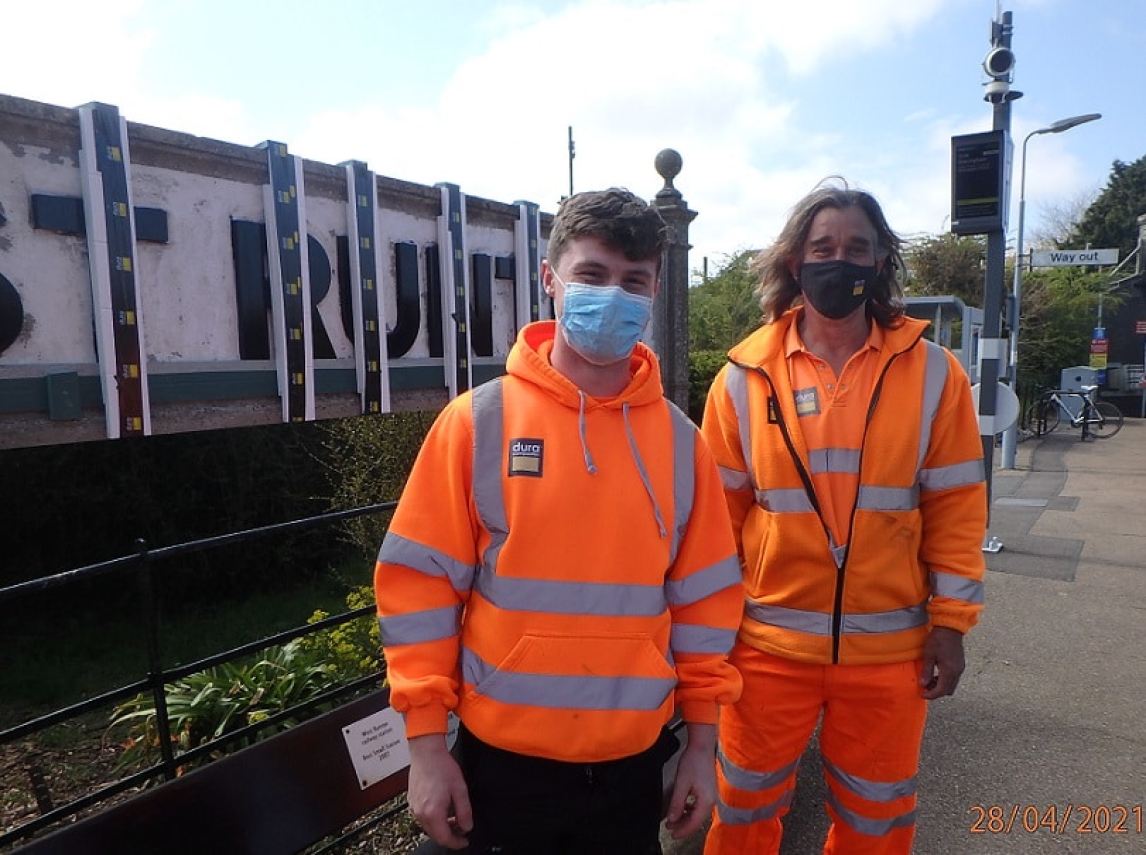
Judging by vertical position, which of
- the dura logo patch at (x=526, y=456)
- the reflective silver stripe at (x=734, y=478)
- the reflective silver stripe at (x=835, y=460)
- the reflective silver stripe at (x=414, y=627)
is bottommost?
the reflective silver stripe at (x=414, y=627)

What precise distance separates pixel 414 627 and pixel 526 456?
1.30ft

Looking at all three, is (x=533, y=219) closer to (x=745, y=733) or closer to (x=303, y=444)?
(x=745, y=733)

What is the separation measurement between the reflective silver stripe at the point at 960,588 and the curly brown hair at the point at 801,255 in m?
0.74

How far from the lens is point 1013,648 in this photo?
4688 mm

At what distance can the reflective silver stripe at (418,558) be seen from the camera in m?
1.51

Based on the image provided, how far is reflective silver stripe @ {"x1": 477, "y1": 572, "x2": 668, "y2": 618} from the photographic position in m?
1.51

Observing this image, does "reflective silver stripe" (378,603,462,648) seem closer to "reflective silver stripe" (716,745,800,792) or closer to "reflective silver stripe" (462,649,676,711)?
"reflective silver stripe" (462,649,676,711)

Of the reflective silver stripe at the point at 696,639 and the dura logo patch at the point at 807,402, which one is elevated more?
the dura logo patch at the point at 807,402

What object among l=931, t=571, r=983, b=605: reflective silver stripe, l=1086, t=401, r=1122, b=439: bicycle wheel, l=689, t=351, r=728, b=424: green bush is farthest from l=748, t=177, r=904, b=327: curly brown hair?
l=1086, t=401, r=1122, b=439: bicycle wheel

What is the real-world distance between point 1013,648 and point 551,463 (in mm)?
4341

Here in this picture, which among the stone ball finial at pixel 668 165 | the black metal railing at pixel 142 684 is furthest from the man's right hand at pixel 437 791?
the stone ball finial at pixel 668 165

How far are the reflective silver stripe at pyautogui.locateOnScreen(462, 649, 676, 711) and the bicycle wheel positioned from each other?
56.9 ft

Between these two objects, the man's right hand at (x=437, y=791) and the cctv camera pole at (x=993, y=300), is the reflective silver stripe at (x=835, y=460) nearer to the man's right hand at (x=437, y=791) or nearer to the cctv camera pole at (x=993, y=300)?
the man's right hand at (x=437, y=791)

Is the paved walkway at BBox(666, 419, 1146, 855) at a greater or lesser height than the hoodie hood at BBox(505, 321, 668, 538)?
A: lesser
